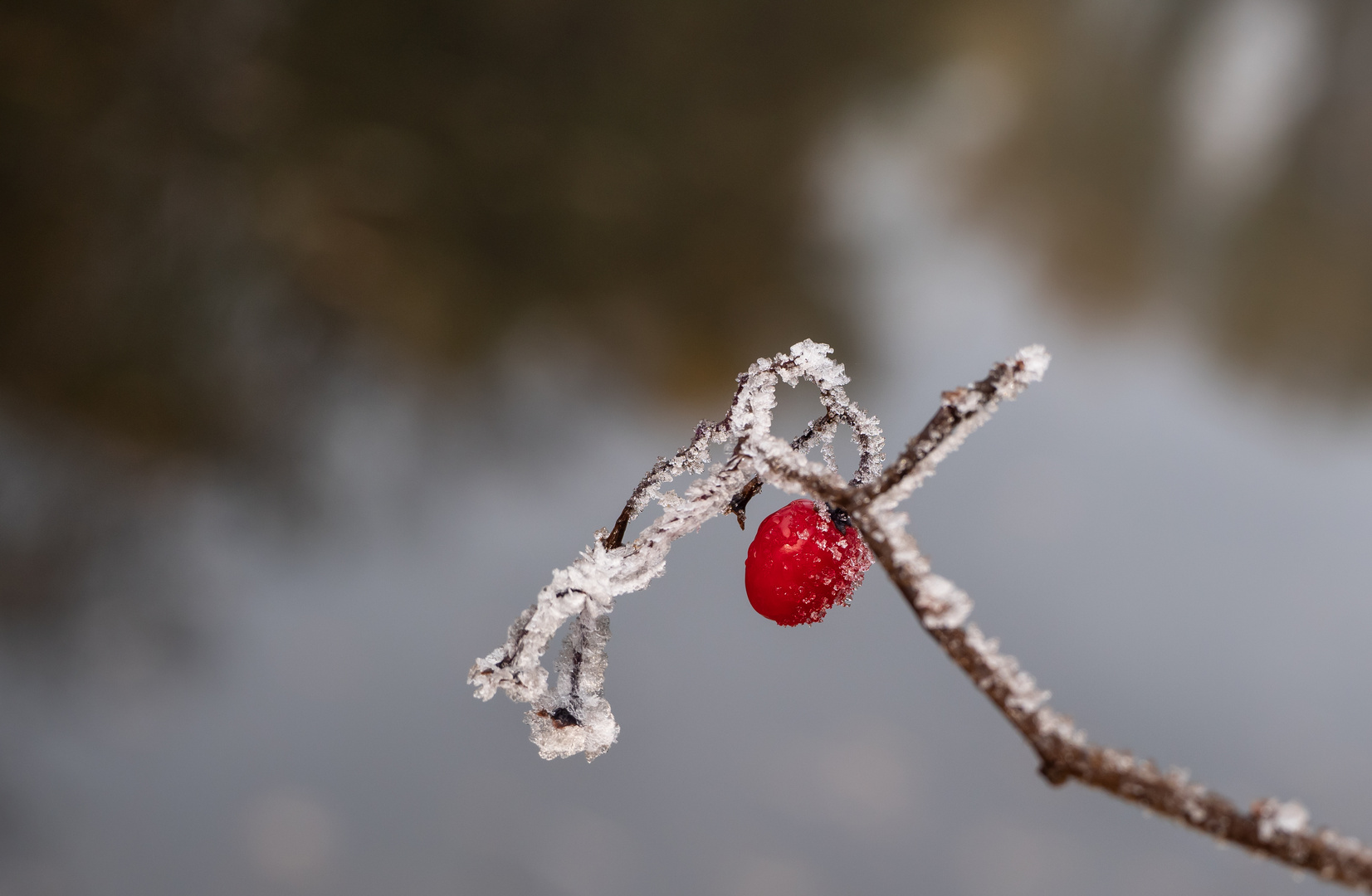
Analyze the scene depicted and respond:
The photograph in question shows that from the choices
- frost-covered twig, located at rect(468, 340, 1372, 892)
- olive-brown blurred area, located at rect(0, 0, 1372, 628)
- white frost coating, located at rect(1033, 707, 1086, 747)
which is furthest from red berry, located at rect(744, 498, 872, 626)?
olive-brown blurred area, located at rect(0, 0, 1372, 628)

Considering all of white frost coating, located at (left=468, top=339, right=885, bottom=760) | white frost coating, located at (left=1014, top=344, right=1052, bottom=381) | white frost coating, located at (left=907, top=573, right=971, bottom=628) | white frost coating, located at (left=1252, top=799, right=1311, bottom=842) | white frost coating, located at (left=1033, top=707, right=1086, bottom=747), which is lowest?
white frost coating, located at (left=1252, top=799, right=1311, bottom=842)

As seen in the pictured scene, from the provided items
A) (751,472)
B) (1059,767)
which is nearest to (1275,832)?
(1059,767)

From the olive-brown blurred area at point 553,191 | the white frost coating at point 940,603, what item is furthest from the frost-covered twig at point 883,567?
the olive-brown blurred area at point 553,191

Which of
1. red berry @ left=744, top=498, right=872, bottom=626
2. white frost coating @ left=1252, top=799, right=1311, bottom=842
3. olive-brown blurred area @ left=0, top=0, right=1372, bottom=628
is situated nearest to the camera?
white frost coating @ left=1252, top=799, right=1311, bottom=842

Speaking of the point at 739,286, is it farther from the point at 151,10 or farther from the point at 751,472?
the point at 751,472

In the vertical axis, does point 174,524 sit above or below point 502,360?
below

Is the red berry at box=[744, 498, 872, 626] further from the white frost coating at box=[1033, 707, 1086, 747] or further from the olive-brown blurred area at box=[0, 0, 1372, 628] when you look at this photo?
the olive-brown blurred area at box=[0, 0, 1372, 628]

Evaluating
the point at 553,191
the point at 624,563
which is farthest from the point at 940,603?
the point at 553,191

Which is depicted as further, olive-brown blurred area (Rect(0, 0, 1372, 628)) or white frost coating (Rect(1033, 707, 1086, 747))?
olive-brown blurred area (Rect(0, 0, 1372, 628))
